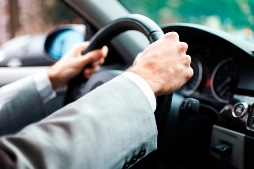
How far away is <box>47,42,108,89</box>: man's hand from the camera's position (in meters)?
1.40

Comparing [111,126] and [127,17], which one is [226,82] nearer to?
[127,17]

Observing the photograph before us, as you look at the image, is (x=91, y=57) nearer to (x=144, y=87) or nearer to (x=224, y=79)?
(x=224, y=79)

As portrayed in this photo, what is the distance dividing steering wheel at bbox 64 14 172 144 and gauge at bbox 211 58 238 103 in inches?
14.5

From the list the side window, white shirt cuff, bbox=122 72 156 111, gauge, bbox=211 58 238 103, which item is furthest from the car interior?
the side window

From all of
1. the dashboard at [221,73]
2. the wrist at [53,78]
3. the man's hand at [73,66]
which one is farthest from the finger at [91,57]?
the dashboard at [221,73]

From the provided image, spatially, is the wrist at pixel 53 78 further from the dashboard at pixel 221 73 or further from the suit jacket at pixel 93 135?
the suit jacket at pixel 93 135

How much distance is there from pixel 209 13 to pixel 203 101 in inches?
16.3

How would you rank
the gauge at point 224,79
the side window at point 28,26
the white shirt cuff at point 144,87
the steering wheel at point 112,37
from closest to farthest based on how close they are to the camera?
the white shirt cuff at point 144,87
the steering wheel at point 112,37
the gauge at point 224,79
the side window at point 28,26

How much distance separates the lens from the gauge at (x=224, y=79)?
126cm

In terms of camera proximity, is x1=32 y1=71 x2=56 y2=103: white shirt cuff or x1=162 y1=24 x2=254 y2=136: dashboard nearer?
x1=162 y1=24 x2=254 y2=136: dashboard

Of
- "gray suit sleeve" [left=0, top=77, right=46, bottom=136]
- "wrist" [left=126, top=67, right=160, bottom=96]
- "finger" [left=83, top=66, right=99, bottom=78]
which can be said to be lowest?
"gray suit sleeve" [left=0, top=77, right=46, bottom=136]

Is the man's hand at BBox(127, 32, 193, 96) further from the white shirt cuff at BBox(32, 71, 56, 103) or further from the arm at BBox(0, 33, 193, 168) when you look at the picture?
the white shirt cuff at BBox(32, 71, 56, 103)

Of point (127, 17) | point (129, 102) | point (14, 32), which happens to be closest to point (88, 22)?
point (14, 32)

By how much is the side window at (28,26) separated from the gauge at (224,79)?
72 cm
